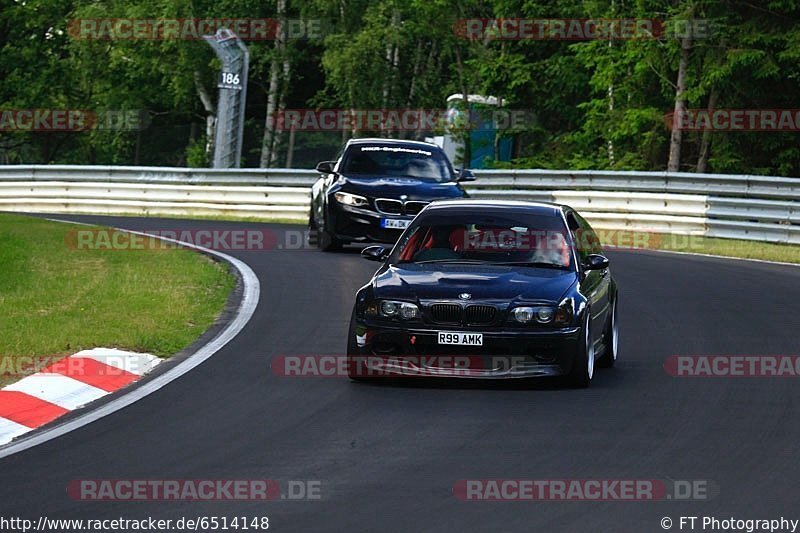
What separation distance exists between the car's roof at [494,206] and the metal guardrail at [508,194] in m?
13.8

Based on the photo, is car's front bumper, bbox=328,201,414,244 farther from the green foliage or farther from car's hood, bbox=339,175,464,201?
the green foliage

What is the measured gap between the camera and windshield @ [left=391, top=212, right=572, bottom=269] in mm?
12023

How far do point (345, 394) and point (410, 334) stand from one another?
2.15 feet

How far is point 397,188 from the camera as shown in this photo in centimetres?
2258

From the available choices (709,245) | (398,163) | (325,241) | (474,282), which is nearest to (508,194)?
(709,245)

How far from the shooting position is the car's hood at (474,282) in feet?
36.7

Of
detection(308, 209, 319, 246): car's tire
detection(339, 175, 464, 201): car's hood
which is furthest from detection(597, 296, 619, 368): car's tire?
detection(308, 209, 319, 246): car's tire

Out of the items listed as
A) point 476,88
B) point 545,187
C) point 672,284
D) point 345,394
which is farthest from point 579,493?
point 476,88

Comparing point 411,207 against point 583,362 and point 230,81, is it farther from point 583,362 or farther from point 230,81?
point 230,81

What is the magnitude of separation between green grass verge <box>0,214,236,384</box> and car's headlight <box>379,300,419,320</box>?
7.24 ft

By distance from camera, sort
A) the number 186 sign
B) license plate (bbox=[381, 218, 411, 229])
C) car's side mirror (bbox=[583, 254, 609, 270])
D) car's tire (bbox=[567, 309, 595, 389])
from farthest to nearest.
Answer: the number 186 sign
license plate (bbox=[381, 218, 411, 229])
car's side mirror (bbox=[583, 254, 609, 270])
car's tire (bbox=[567, 309, 595, 389])

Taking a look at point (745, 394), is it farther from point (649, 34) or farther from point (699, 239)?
point (649, 34)

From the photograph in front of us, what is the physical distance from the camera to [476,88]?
5069 centimetres

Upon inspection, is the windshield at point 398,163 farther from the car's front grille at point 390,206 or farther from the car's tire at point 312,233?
the car's tire at point 312,233
